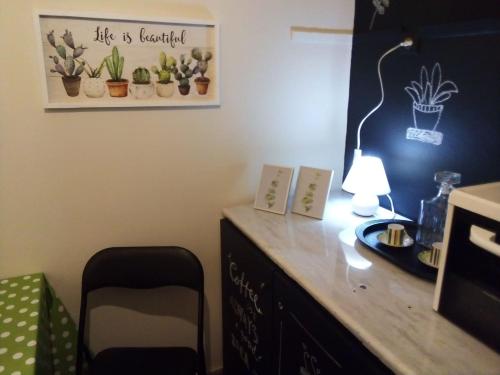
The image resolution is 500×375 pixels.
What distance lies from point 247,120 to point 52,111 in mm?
747

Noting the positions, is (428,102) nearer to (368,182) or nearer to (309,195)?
(368,182)

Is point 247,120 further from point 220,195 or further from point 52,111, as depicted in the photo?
point 52,111

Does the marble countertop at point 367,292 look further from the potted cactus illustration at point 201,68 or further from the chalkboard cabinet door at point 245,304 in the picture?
the potted cactus illustration at point 201,68

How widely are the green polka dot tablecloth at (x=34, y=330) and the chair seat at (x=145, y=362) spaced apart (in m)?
0.15

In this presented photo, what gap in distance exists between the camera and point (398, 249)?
1.27 meters

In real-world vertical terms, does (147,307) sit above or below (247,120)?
below

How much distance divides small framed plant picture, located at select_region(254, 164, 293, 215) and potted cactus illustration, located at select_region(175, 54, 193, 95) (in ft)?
1.50

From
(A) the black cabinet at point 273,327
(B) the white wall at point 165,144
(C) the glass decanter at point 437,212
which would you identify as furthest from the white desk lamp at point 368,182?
(A) the black cabinet at point 273,327

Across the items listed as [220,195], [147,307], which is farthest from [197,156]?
[147,307]

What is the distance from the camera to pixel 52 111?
137cm

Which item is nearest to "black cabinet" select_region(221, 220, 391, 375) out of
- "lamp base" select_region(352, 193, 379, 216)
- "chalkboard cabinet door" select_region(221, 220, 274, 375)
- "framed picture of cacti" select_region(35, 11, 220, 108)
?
"chalkboard cabinet door" select_region(221, 220, 274, 375)

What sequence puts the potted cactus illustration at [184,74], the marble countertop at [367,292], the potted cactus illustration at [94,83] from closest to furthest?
the marble countertop at [367,292], the potted cactus illustration at [94,83], the potted cactus illustration at [184,74]

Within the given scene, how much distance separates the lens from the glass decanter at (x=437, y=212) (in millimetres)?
1282

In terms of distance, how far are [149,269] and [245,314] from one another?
0.41m
